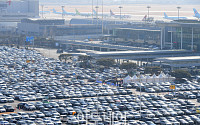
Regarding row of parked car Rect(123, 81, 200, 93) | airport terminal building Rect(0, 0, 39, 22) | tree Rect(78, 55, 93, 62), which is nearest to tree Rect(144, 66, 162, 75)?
row of parked car Rect(123, 81, 200, 93)

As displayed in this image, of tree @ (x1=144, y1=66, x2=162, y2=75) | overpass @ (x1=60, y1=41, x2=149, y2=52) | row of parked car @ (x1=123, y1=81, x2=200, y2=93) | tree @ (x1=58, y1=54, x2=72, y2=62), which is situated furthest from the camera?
overpass @ (x1=60, y1=41, x2=149, y2=52)

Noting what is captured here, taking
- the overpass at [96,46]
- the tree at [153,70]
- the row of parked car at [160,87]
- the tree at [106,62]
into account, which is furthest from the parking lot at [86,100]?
the overpass at [96,46]

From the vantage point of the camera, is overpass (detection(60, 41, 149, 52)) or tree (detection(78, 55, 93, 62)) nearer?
tree (detection(78, 55, 93, 62))

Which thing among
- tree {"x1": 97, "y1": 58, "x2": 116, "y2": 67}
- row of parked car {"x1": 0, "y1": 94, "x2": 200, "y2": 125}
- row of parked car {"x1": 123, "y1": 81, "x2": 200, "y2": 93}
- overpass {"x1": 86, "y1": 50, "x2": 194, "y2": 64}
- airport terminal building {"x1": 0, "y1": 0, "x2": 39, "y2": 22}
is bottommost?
row of parked car {"x1": 0, "y1": 94, "x2": 200, "y2": 125}

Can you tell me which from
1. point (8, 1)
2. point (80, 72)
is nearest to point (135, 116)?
point (80, 72)

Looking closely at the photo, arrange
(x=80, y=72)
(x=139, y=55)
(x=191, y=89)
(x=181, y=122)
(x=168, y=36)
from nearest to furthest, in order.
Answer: (x=181, y=122)
(x=191, y=89)
(x=80, y=72)
(x=139, y=55)
(x=168, y=36)

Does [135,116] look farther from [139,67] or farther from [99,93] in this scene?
[139,67]

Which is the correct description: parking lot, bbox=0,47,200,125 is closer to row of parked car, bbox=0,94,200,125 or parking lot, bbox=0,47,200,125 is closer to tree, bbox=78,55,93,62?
row of parked car, bbox=0,94,200,125

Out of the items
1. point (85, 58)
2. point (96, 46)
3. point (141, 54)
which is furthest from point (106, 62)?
point (96, 46)

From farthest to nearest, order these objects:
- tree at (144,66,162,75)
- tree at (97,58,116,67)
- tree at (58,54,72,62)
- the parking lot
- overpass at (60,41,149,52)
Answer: overpass at (60,41,149,52)
tree at (58,54,72,62)
tree at (97,58,116,67)
tree at (144,66,162,75)
the parking lot

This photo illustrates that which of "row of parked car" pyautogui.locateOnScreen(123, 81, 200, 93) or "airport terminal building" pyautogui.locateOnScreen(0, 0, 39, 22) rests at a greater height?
"airport terminal building" pyautogui.locateOnScreen(0, 0, 39, 22)
